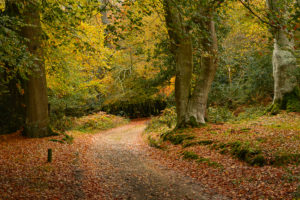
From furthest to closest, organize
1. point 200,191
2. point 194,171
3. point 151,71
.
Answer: point 151,71
point 194,171
point 200,191

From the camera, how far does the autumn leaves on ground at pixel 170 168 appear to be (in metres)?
5.95

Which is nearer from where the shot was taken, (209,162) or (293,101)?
(209,162)

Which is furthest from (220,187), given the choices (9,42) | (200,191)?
(9,42)

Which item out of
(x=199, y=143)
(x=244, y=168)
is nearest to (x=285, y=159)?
(x=244, y=168)

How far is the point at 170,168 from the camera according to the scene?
340 inches

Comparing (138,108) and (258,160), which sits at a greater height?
(138,108)

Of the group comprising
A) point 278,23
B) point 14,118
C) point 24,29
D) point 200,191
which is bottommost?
point 200,191

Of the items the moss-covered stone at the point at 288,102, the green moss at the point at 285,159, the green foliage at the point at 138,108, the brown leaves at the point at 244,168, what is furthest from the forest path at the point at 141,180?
the green foliage at the point at 138,108

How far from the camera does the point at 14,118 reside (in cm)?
1278

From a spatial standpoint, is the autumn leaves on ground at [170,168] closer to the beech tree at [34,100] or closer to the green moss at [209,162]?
the green moss at [209,162]

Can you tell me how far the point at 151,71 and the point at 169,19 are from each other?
29.6 ft

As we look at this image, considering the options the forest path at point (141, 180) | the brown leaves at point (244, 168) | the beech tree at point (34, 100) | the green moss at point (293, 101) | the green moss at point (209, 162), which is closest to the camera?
the brown leaves at point (244, 168)

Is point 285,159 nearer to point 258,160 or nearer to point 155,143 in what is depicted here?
point 258,160

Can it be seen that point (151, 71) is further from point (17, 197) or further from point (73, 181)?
point (17, 197)
